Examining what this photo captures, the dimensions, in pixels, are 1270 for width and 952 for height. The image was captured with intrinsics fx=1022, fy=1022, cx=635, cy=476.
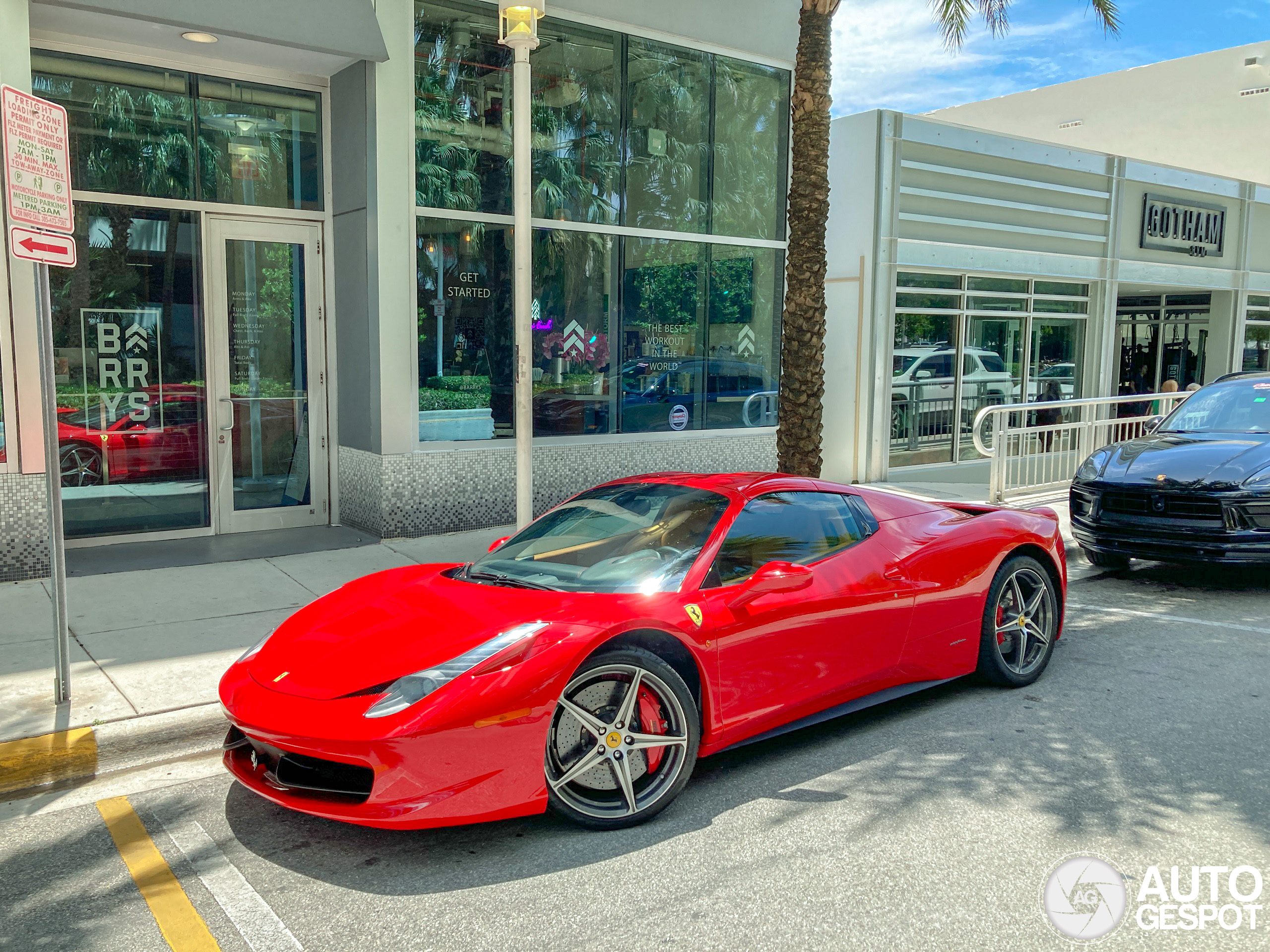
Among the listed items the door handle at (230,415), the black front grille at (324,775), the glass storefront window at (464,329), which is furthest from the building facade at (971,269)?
the black front grille at (324,775)

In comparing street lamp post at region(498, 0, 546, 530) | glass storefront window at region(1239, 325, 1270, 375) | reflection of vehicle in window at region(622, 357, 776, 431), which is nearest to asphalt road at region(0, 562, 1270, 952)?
street lamp post at region(498, 0, 546, 530)

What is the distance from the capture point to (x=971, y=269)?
48.2 feet

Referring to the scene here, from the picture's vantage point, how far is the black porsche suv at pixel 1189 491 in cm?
766

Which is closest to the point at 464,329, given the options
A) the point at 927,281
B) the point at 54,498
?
the point at 54,498

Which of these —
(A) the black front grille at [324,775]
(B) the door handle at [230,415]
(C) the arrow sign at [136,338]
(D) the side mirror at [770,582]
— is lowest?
(A) the black front grille at [324,775]

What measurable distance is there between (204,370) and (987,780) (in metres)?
7.77

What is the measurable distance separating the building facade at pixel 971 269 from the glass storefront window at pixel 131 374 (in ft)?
26.8

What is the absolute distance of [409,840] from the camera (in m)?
3.88

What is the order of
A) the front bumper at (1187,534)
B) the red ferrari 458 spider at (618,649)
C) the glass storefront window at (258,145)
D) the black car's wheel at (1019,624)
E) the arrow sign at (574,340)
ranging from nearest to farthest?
the red ferrari 458 spider at (618,649) → the black car's wheel at (1019,624) → the front bumper at (1187,534) → the glass storefront window at (258,145) → the arrow sign at (574,340)

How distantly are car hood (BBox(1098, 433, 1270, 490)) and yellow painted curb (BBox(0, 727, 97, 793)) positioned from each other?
7453mm

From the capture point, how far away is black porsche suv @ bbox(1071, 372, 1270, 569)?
766 cm

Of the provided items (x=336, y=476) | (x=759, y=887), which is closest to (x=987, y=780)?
(x=759, y=887)

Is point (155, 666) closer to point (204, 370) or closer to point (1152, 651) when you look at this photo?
point (204, 370)

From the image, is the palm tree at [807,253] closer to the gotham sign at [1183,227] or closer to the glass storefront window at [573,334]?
the glass storefront window at [573,334]
